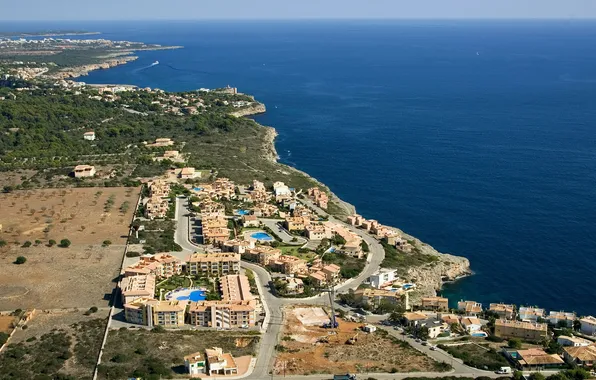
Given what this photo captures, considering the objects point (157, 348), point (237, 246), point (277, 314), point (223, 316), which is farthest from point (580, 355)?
point (237, 246)

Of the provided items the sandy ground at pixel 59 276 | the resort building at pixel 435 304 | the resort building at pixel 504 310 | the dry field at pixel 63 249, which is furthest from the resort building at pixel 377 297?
the dry field at pixel 63 249

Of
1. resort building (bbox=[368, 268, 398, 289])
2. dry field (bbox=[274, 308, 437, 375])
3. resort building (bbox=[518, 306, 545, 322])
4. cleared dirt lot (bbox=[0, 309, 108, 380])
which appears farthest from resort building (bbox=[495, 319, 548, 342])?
cleared dirt lot (bbox=[0, 309, 108, 380])

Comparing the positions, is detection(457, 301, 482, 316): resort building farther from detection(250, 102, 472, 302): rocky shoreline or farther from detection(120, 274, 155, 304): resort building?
detection(120, 274, 155, 304): resort building

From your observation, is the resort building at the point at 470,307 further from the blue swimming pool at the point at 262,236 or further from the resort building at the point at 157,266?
the resort building at the point at 157,266

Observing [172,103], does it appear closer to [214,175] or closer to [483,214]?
[214,175]

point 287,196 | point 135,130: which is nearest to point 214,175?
point 287,196

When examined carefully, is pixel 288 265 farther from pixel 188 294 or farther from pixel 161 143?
pixel 161 143
